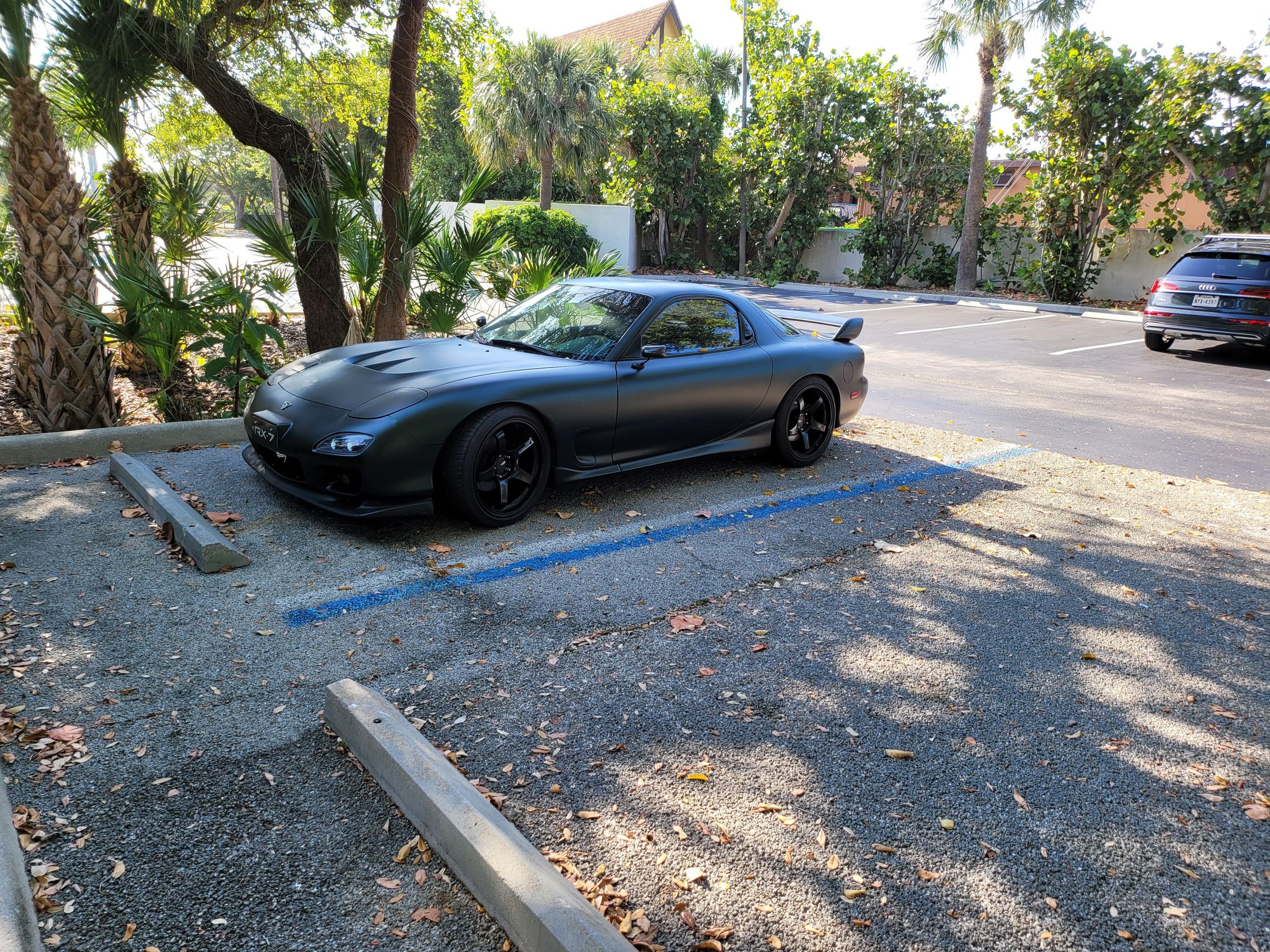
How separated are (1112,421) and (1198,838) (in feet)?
22.7

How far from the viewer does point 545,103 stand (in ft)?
85.0

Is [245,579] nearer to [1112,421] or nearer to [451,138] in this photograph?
[1112,421]

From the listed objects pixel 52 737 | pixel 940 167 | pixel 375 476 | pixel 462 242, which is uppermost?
pixel 940 167

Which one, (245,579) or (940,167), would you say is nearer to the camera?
(245,579)

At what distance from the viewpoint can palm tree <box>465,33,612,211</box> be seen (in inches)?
1016

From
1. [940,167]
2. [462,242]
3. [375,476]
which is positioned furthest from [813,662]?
[940,167]

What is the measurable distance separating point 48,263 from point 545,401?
159 inches

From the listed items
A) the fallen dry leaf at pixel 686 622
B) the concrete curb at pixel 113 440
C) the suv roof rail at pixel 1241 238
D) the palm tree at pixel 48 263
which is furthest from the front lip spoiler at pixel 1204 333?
the palm tree at pixel 48 263

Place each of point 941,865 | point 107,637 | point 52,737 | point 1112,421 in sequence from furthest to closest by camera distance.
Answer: point 1112,421 → point 107,637 → point 52,737 → point 941,865

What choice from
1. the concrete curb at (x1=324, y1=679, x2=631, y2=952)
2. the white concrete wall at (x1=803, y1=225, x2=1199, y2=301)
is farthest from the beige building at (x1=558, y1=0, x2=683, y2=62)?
the concrete curb at (x1=324, y1=679, x2=631, y2=952)

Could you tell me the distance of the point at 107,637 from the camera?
3.68 m

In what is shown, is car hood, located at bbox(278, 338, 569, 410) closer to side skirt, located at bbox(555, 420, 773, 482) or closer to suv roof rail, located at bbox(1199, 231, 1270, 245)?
side skirt, located at bbox(555, 420, 773, 482)

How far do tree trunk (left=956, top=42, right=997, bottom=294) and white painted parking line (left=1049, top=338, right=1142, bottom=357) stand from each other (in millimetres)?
7152

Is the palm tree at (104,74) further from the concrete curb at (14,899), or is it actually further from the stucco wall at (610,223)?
the stucco wall at (610,223)
